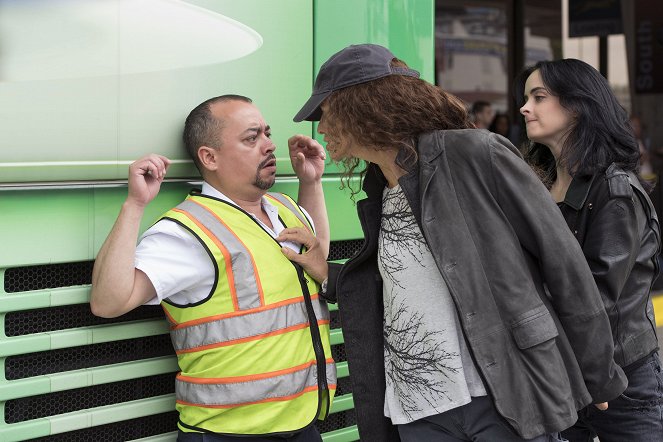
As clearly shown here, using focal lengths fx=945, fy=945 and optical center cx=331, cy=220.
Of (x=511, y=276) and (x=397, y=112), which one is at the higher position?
(x=397, y=112)

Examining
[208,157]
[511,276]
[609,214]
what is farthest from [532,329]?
[208,157]

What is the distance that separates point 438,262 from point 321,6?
3.82 ft

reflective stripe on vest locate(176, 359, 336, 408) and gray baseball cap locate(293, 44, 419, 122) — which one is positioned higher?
gray baseball cap locate(293, 44, 419, 122)

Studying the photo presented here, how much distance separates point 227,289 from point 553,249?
85 centimetres

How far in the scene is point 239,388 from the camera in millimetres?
2475

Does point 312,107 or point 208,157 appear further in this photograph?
point 208,157

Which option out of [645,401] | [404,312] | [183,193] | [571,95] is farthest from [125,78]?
[645,401]

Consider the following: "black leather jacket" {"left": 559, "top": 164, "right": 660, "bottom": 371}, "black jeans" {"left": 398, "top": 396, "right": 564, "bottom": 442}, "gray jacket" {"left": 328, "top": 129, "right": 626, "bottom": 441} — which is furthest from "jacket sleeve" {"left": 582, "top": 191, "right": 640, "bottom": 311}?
"black jeans" {"left": 398, "top": 396, "right": 564, "bottom": 442}

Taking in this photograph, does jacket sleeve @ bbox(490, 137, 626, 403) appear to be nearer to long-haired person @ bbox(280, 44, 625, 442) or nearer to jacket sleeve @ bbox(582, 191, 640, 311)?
long-haired person @ bbox(280, 44, 625, 442)

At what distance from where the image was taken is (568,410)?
2.13 meters

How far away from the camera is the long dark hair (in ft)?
9.08

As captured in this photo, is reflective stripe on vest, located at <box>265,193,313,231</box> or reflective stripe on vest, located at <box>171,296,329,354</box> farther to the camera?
reflective stripe on vest, located at <box>265,193,313,231</box>

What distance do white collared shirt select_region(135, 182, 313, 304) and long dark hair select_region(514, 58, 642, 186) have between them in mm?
1136

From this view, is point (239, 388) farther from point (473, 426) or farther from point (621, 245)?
point (621, 245)
